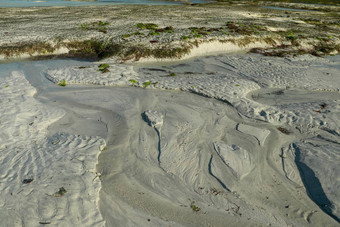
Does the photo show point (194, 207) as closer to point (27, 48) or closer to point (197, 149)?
point (197, 149)

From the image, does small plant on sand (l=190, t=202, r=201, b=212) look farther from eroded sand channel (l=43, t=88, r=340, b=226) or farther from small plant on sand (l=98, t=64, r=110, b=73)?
small plant on sand (l=98, t=64, r=110, b=73)

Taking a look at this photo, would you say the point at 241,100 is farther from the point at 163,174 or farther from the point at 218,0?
the point at 218,0

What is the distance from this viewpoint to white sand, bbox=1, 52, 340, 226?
599cm

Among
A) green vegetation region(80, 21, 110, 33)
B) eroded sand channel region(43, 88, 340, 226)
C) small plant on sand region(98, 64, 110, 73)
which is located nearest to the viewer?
eroded sand channel region(43, 88, 340, 226)

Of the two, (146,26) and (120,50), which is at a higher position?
(146,26)

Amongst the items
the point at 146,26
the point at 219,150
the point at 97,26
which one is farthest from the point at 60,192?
the point at 97,26

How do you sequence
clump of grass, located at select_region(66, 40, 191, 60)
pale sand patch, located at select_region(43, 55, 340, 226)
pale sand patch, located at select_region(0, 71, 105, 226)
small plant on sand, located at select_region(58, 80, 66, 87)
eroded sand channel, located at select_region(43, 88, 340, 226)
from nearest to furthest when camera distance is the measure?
1. pale sand patch, located at select_region(0, 71, 105, 226)
2. eroded sand channel, located at select_region(43, 88, 340, 226)
3. pale sand patch, located at select_region(43, 55, 340, 226)
4. small plant on sand, located at select_region(58, 80, 66, 87)
5. clump of grass, located at select_region(66, 40, 191, 60)

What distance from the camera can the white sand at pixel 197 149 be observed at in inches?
236

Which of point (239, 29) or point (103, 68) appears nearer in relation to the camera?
point (103, 68)

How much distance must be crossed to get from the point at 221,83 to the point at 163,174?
24.3ft

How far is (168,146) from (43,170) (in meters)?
3.71

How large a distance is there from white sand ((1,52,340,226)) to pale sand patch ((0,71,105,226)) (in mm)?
45

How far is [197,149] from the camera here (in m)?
8.09

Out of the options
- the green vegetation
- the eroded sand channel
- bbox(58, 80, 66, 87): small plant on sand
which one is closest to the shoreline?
the green vegetation
